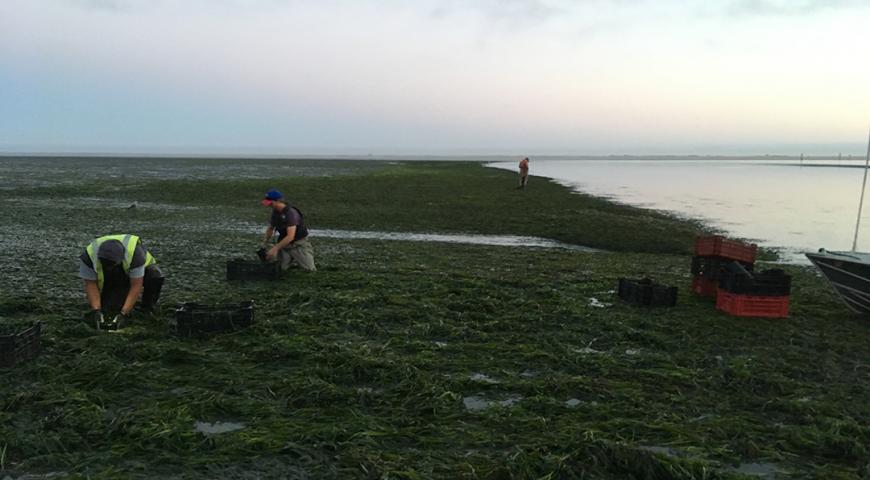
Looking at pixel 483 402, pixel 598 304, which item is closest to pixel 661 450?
pixel 483 402

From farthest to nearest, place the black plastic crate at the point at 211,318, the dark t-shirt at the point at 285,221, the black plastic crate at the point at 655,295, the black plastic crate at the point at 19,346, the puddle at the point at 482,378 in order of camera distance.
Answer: the dark t-shirt at the point at 285,221
the black plastic crate at the point at 655,295
the black plastic crate at the point at 211,318
the puddle at the point at 482,378
the black plastic crate at the point at 19,346

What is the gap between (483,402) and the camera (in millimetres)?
4973

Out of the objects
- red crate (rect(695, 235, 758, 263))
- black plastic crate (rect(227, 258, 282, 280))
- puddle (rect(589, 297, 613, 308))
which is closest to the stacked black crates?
red crate (rect(695, 235, 758, 263))

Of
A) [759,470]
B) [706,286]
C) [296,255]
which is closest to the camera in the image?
[759,470]

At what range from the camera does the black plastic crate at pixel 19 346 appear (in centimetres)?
513

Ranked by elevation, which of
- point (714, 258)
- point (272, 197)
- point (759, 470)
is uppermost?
point (272, 197)

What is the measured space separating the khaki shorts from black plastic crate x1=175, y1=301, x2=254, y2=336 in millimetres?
2909

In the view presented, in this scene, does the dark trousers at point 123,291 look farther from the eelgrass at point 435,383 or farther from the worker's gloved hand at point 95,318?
the eelgrass at point 435,383

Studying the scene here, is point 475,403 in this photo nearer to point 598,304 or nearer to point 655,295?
point 598,304

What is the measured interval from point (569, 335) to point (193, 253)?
8351 millimetres

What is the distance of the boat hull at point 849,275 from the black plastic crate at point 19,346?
9.94m

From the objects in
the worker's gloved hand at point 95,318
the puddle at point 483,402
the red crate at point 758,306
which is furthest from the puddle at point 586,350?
the worker's gloved hand at point 95,318

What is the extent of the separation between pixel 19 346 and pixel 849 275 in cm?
1000

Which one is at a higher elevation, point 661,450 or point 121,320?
point 121,320
